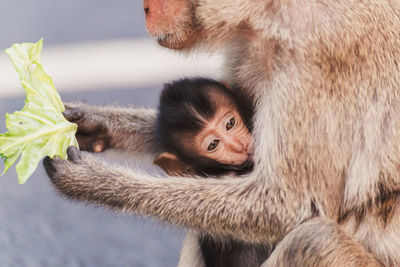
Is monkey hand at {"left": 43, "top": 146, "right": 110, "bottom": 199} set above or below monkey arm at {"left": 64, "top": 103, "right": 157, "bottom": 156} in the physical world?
above

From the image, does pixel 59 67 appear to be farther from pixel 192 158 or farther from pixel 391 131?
pixel 391 131

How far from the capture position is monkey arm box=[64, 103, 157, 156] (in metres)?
5.21

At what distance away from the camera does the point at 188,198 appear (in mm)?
4523

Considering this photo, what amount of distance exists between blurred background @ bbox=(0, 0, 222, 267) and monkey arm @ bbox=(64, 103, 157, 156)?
136 mm

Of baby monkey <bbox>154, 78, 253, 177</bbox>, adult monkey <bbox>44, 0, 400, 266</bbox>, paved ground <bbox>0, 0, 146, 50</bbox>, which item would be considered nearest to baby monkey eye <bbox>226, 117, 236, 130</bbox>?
baby monkey <bbox>154, 78, 253, 177</bbox>

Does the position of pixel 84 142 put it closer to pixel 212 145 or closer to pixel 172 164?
pixel 172 164

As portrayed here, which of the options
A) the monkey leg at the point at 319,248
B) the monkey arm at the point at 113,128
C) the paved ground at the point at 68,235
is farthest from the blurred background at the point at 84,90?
the monkey leg at the point at 319,248

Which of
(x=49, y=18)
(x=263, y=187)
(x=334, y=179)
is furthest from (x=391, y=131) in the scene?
(x=49, y=18)

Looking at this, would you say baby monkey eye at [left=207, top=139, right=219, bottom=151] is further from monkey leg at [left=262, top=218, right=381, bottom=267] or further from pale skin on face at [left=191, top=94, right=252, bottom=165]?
monkey leg at [left=262, top=218, right=381, bottom=267]

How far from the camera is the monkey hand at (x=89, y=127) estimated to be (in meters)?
5.19

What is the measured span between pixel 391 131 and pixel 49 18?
6.70 meters

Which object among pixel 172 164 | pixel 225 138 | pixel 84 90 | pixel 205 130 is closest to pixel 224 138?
pixel 225 138

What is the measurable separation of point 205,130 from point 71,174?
2.56ft

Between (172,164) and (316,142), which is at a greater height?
(316,142)
